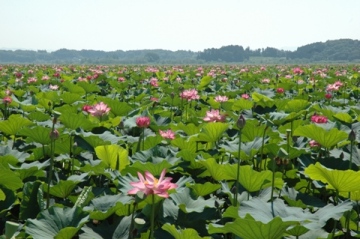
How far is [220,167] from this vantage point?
76.5 inches

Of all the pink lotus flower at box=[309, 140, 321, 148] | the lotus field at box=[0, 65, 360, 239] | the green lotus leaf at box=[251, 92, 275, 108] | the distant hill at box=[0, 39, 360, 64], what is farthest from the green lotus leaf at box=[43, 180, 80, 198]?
the distant hill at box=[0, 39, 360, 64]

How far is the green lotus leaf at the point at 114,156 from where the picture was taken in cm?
207

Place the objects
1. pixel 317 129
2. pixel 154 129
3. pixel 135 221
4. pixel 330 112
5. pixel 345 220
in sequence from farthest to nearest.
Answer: pixel 330 112 → pixel 154 129 → pixel 317 129 → pixel 345 220 → pixel 135 221

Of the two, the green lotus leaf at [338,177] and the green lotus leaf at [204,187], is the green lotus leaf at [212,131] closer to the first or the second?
the green lotus leaf at [204,187]

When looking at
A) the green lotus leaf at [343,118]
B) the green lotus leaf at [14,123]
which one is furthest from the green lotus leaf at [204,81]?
the green lotus leaf at [14,123]

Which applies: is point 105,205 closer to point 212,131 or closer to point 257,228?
point 257,228

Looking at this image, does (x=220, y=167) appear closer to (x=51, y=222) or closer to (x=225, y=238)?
(x=225, y=238)

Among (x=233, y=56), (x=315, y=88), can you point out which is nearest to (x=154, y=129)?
(x=315, y=88)

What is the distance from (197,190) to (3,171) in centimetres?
77

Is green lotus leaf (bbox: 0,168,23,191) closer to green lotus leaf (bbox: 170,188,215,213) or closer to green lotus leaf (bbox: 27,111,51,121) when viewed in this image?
green lotus leaf (bbox: 170,188,215,213)

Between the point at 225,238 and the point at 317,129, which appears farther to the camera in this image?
the point at 317,129

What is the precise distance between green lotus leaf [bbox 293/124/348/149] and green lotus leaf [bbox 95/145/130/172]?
34.7 inches

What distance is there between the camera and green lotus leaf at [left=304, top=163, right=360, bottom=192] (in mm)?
1542

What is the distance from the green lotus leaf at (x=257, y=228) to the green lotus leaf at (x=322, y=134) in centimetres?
106
